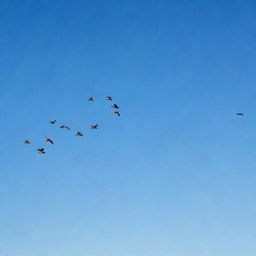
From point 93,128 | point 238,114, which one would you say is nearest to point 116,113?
point 93,128

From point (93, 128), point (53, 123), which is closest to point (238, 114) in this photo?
point (93, 128)

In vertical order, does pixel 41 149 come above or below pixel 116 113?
below

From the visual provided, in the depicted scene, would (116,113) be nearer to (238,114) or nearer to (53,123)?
(53,123)

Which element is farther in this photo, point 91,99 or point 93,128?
point 91,99

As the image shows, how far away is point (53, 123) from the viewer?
38875mm

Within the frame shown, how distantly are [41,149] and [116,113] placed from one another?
9500 mm

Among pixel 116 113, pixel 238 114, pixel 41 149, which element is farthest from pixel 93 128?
pixel 238 114

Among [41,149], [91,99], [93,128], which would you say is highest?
[91,99]

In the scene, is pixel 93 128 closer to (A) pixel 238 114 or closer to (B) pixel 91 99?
(B) pixel 91 99

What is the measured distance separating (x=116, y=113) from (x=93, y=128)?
3254 millimetres

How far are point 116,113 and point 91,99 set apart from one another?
13.4 feet

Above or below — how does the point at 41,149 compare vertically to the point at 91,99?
below

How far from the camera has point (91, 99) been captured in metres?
41.0

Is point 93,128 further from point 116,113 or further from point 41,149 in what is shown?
point 41,149
